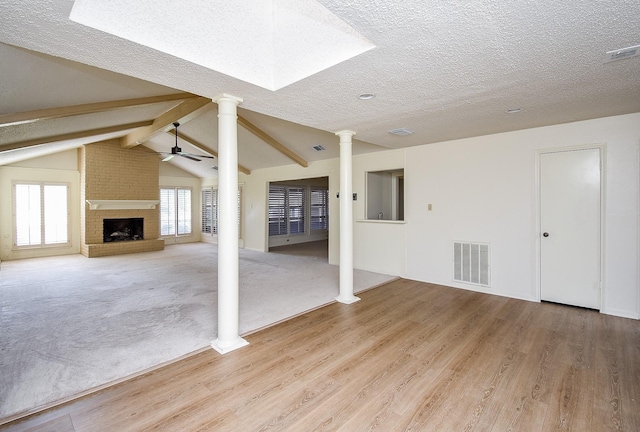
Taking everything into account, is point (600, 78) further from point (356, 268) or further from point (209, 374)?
point (356, 268)

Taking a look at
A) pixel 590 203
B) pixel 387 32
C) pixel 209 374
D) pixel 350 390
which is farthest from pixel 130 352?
pixel 590 203

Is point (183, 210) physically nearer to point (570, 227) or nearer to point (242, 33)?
point (242, 33)

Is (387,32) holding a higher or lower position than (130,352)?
higher

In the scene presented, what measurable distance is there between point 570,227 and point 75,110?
656 centimetres

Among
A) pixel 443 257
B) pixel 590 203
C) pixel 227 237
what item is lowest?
pixel 443 257

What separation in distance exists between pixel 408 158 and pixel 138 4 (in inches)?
176

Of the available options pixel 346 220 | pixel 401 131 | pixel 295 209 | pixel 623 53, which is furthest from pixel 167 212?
pixel 623 53

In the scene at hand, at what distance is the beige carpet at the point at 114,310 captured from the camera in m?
2.40

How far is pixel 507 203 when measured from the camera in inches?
171

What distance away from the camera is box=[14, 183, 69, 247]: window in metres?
7.19

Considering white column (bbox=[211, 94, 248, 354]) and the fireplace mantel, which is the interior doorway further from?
white column (bbox=[211, 94, 248, 354])

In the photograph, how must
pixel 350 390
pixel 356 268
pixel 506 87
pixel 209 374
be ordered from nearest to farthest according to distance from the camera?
pixel 350 390 < pixel 209 374 < pixel 506 87 < pixel 356 268

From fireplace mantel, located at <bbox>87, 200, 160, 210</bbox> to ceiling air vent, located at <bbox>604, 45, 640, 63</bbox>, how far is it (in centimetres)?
958

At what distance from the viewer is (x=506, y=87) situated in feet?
8.54
